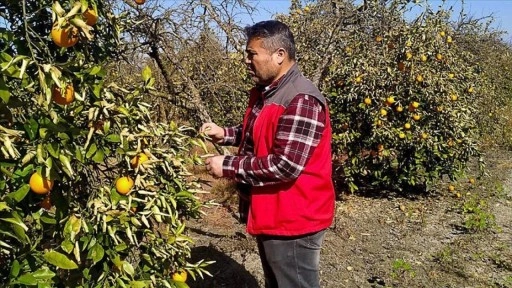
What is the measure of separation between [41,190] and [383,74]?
4.29 metres

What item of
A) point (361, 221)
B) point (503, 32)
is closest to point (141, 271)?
point (361, 221)

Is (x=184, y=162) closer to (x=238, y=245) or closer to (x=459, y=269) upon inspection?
(x=238, y=245)

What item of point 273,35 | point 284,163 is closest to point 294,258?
point 284,163

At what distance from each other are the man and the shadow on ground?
1326 millimetres

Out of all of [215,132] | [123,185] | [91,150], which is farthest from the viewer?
[215,132]

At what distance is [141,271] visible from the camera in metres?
1.92

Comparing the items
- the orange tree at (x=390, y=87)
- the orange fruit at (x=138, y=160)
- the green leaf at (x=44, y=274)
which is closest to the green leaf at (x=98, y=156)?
the orange fruit at (x=138, y=160)

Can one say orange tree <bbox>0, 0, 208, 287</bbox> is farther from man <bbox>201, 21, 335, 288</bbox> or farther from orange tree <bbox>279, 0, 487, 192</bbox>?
orange tree <bbox>279, 0, 487, 192</bbox>

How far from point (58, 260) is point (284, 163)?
0.91 meters

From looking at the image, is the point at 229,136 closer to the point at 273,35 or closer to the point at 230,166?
the point at 230,166

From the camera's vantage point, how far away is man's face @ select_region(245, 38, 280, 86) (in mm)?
2176

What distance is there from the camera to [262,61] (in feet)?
7.18

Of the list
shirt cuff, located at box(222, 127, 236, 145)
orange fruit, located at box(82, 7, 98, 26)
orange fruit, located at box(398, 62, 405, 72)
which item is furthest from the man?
orange fruit, located at box(398, 62, 405, 72)

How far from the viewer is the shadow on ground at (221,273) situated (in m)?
3.59
